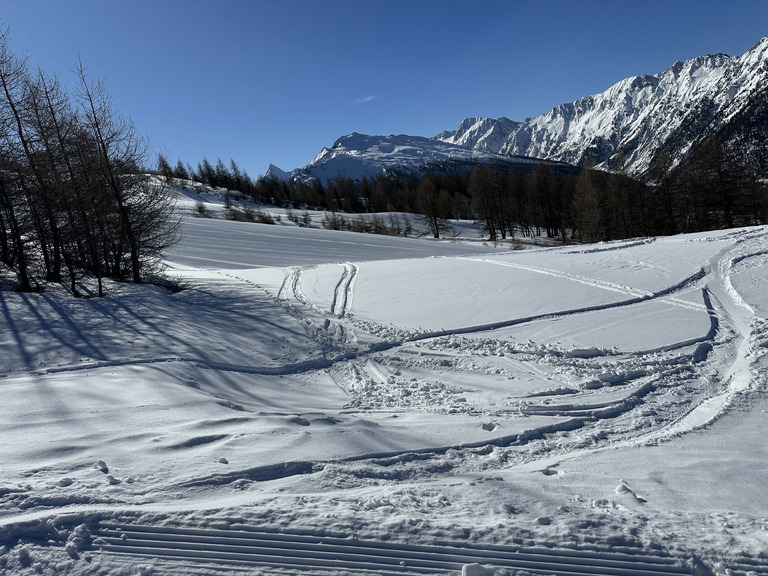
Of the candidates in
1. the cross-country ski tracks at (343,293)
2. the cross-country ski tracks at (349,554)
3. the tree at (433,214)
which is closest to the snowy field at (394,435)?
the cross-country ski tracks at (349,554)

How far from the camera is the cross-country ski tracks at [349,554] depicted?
266cm

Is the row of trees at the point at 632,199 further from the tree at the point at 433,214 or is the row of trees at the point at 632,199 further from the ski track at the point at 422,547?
the ski track at the point at 422,547

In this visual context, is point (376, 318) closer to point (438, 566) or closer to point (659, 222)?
point (438, 566)

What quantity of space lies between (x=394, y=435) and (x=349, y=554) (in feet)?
6.40

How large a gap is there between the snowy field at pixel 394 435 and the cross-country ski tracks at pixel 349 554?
0.05 feet

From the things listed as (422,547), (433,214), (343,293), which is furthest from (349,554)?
(433,214)

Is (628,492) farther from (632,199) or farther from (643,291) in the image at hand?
(632,199)

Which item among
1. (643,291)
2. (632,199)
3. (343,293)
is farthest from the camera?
(632,199)

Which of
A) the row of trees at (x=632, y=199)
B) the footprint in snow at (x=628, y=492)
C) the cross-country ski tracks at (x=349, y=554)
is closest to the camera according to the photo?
the cross-country ski tracks at (x=349, y=554)

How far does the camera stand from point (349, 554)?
9.04 ft

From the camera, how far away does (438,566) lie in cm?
267

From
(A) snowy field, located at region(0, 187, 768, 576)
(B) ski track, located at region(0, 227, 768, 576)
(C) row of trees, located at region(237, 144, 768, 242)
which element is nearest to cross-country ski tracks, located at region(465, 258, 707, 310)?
(A) snowy field, located at region(0, 187, 768, 576)

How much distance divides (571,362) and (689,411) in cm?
194

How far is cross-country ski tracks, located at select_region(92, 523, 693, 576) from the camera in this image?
2.66 meters
